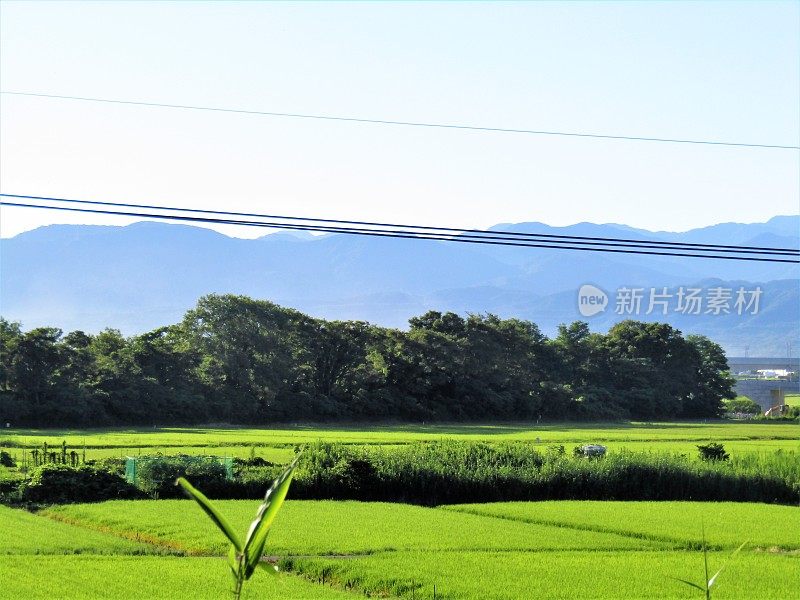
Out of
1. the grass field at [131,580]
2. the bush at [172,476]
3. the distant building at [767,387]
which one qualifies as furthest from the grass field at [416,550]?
the distant building at [767,387]

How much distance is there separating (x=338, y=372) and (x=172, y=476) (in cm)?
4176

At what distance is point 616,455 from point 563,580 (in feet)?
55.5

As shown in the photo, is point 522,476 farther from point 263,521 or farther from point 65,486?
point 263,521

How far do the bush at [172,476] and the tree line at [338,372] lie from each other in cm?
2957

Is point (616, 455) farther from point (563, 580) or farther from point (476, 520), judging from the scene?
point (563, 580)

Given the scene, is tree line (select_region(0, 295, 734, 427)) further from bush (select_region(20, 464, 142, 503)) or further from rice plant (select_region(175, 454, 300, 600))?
rice plant (select_region(175, 454, 300, 600))

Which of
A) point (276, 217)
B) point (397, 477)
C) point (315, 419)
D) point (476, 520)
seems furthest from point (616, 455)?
point (315, 419)

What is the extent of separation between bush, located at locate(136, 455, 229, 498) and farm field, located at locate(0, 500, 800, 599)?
73.3 inches

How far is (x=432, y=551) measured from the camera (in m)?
20.4

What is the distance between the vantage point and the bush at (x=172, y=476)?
2977 cm

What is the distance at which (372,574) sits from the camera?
1767 cm

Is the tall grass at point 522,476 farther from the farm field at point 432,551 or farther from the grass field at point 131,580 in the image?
the grass field at point 131,580

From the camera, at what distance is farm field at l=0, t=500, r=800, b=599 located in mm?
16500

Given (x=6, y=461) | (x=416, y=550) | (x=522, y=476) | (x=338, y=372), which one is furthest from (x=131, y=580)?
(x=338, y=372)
